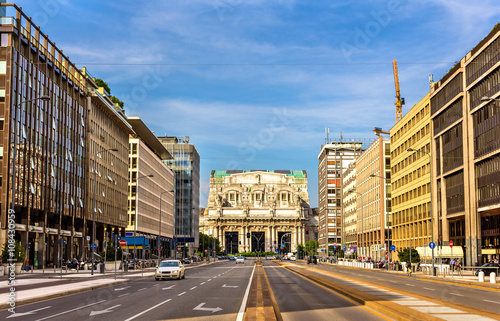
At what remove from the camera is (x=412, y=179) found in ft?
325

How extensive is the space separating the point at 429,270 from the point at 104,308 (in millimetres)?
47498

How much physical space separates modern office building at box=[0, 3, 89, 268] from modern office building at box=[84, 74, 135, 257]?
93.1 inches

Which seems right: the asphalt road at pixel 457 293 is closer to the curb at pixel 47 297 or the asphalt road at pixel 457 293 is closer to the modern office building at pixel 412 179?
the curb at pixel 47 297

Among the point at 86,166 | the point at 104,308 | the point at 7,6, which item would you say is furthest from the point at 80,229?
the point at 104,308

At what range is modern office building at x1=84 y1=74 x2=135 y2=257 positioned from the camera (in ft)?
303

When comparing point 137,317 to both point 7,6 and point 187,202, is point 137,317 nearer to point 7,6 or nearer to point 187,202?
point 7,6

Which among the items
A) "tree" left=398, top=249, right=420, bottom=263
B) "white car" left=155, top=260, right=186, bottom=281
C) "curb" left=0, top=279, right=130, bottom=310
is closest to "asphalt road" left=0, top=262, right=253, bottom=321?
"curb" left=0, top=279, right=130, bottom=310

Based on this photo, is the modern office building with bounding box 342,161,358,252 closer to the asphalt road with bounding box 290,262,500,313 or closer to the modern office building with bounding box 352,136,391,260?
the modern office building with bounding box 352,136,391,260

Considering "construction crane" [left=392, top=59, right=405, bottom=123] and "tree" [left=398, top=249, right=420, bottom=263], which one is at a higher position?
"construction crane" [left=392, top=59, right=405, bottom=123]

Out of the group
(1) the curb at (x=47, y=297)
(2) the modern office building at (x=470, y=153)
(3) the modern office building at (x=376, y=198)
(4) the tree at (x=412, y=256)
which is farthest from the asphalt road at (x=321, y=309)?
(3) the modern office building at (x=376, y=198)

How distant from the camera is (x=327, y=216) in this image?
594ft

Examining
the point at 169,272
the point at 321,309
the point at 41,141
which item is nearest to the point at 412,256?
the point at 169,272

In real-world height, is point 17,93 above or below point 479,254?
above

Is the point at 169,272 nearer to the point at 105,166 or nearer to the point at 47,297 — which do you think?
the point at 47,297
